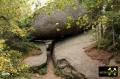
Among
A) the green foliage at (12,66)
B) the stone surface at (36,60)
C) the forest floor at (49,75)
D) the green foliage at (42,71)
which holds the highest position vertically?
the green foliage at (12,66)

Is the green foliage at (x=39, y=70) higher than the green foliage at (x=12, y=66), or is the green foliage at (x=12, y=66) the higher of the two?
the green foliage at (x=12, y=66)

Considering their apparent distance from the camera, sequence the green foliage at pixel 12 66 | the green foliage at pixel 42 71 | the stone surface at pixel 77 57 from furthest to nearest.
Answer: the green foliage at pixel 42 71, the stone surface at pixel 77 57, the green foliage at pixel 12 66

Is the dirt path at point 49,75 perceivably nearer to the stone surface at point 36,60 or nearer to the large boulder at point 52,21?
the stone surface at point 36,60

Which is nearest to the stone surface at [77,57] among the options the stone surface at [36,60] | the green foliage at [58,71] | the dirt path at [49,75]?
the green foliage at [58,71]

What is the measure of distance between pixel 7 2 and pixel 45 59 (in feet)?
13.9

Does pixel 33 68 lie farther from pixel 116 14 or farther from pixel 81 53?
pixel 116 14

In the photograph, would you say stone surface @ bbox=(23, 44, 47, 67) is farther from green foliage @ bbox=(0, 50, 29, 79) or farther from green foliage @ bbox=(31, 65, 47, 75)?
green foliage @ bbox=(0, 50, 29, 79)

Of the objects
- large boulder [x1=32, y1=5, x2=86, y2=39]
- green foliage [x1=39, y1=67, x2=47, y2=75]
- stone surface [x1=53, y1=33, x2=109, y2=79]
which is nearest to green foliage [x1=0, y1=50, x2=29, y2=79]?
green foliage [x1=39, y1=67, x2=47, y2=75]

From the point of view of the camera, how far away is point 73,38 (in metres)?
19.2

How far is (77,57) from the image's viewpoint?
55.3ft

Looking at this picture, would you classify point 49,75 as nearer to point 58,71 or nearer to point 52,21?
point 58,71

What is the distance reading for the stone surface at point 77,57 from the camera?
51.9 feet

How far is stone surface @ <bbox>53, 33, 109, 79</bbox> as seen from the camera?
15805 millimetres

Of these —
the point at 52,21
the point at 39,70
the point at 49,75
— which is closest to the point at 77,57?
the point at 49,75
